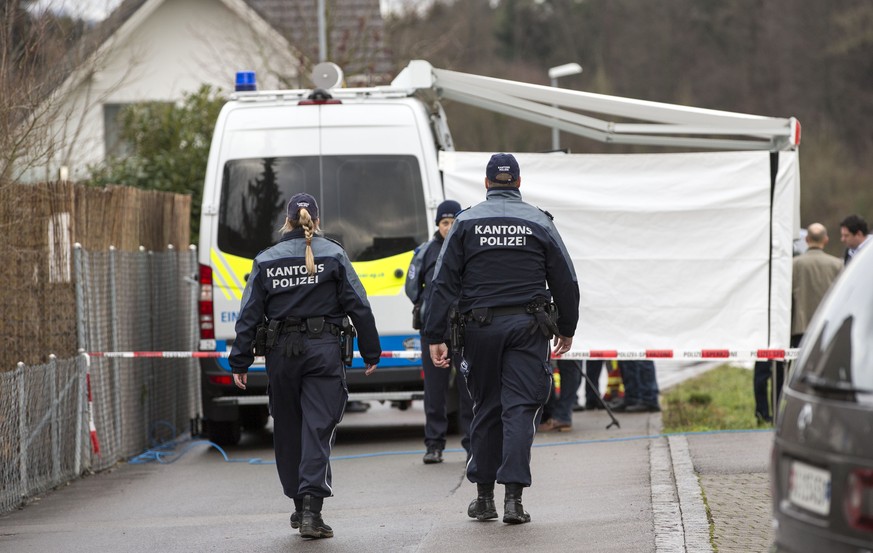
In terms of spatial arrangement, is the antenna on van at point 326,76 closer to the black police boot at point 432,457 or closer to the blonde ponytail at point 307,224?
the black police boot at point 432,457

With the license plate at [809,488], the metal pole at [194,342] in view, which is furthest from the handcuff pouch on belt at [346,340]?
the metal pole at [194,342]

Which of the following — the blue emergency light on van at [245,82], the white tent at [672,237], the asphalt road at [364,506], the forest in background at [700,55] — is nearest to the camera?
the asphalt road at [364,506]

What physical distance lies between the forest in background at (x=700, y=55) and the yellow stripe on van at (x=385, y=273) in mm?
34422

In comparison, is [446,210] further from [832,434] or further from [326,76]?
[832,434]

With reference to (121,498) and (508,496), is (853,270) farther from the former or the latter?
(121,498)

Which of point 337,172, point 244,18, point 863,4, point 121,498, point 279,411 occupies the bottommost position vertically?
point 121,498

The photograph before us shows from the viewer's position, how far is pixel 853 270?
4.11m

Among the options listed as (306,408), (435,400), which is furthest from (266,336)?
(435,400)

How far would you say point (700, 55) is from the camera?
5809 centimetres

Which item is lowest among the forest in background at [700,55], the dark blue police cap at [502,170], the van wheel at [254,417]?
the van wheel at [254,417]

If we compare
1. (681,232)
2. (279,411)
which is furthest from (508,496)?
(681,232)

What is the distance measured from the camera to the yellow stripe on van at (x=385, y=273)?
1112cm

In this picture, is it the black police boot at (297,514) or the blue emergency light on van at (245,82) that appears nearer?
the black police boot at (297,514)

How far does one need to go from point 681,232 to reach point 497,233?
4124 mm
